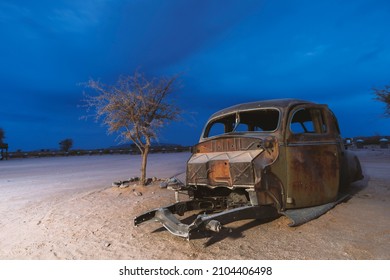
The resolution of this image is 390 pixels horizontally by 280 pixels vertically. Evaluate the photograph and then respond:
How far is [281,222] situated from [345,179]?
2794 millimetres

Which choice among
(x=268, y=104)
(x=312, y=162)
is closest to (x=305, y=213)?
(x=312, y=162)

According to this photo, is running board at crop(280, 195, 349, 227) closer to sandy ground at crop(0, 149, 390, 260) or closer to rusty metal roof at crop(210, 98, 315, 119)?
sandy ground at crop(0, 149, 390, 260)

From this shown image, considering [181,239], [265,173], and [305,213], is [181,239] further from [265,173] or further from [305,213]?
[305,213]

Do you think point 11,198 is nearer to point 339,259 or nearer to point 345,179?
point 339,259

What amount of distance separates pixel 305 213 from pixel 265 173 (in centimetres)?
111

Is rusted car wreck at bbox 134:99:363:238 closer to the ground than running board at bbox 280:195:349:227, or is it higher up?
higher up

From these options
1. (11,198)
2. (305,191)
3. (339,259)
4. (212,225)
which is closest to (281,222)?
(305,191)

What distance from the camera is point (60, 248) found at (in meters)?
3.85

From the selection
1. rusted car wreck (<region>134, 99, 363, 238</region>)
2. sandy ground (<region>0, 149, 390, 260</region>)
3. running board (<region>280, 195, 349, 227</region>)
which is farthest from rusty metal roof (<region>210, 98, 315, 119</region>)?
sandy ground (<region>0, 149, 390, 260</region>)

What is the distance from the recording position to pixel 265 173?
410 cm

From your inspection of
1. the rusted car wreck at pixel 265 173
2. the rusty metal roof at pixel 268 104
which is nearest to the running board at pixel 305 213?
the rusted car wreck at pixel 265 173

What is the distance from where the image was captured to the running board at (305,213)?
4.12 meters

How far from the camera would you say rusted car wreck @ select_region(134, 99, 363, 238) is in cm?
408

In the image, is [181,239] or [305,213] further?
[305,213]
